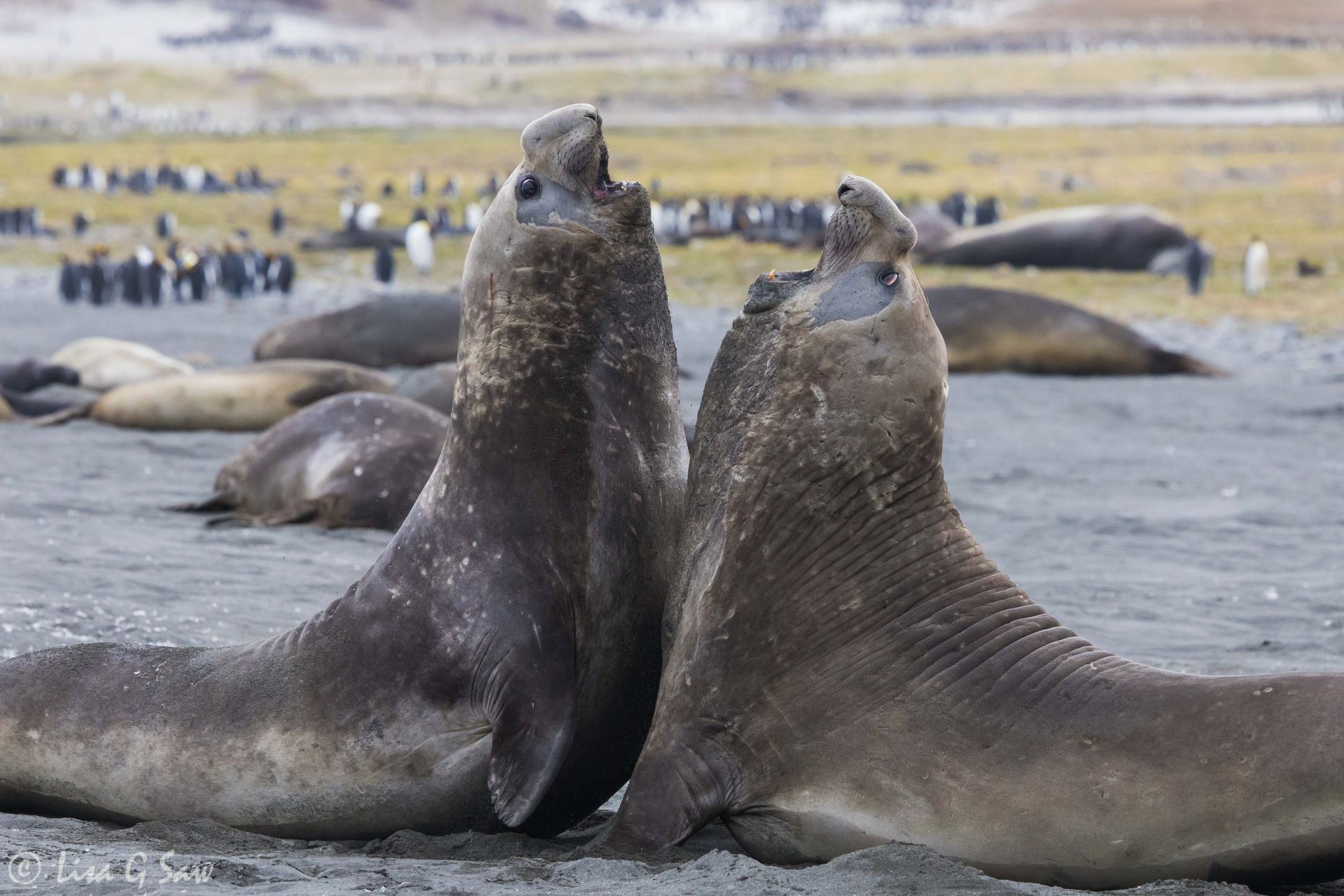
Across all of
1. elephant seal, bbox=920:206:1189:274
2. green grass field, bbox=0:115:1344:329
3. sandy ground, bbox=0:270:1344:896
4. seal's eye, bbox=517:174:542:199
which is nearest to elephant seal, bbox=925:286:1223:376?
sandy ground, bbox=0:270:1344:896

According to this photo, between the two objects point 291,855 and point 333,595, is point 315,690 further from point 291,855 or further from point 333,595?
point 333,595

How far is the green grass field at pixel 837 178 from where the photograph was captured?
22047 millimetres

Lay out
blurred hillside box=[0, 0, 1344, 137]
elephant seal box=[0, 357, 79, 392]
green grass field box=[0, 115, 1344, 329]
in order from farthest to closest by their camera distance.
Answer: blurred hillside box=[0, 0, 1344, 137] < green grass field box=[0, 115, 1344, 329] < elephant seal box=[0, 357, 79, 392]

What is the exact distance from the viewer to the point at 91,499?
27.9ft

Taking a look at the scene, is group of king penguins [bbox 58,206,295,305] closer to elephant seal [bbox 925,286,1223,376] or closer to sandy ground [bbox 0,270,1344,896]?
sandy ground [bbox 0,270,1344,896]

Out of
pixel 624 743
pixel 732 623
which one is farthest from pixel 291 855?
pixel 732 623

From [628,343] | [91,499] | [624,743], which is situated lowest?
[91,499]

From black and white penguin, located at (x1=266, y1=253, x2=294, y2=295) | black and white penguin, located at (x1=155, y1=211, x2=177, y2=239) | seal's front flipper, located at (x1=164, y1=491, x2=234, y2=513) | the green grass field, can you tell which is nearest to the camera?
seal's front flipper, located at (x1=164, y1=491, x2=234, y2=513)

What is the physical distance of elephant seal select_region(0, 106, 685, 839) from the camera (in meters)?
4.04

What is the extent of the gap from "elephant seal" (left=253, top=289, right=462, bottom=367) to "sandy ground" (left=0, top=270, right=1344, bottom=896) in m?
2.25

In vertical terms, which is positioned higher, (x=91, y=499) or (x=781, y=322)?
(x=781, y=322)

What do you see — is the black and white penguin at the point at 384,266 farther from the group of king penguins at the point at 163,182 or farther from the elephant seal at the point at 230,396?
the group of king penguins at the point at 163,182

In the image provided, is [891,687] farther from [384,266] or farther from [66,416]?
[384,266]

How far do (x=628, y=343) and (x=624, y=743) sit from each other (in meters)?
1.03
